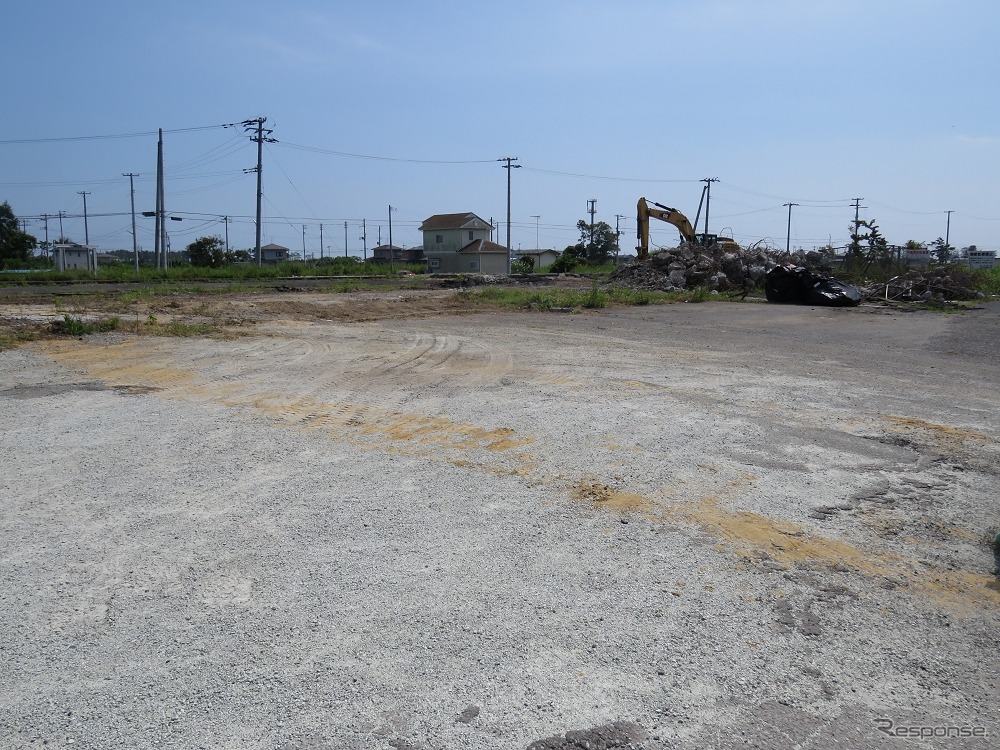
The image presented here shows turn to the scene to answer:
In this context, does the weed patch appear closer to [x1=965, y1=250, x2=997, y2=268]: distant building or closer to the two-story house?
[x1=965, y1=250, x2=997, y2=268]: distant building

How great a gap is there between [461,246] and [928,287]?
64.3 meters

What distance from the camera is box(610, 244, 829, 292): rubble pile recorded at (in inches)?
1291

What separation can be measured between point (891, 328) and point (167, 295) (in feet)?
68.6

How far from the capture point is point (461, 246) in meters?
87.8

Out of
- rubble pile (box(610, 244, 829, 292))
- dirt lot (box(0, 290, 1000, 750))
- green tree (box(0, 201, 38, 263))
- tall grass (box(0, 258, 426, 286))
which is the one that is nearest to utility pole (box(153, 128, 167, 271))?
tall grass (box(0, 258, 426, 286))

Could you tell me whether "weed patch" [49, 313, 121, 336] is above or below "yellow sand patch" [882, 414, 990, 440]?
above

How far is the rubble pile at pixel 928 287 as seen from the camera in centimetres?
2717

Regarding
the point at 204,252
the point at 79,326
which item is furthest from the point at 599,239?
the point at 79,326

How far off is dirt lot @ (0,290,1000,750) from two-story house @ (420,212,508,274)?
71.4m

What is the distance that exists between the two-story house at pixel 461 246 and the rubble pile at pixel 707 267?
1712 inches

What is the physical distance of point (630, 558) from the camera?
4.85m

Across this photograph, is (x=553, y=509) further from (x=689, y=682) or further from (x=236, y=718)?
(x=236, y=718)

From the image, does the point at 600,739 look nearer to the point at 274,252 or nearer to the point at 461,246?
the point at 461,246

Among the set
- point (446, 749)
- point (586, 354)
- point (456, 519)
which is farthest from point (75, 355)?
point (446, 749)
